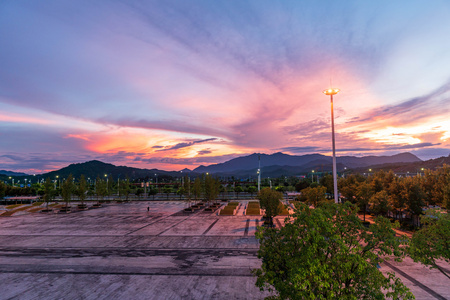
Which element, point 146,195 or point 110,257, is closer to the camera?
point 110,257

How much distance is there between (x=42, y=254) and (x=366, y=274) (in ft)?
96.1

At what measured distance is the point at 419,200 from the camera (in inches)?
1284

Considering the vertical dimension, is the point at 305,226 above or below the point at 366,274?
above

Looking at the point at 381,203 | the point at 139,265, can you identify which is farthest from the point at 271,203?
the point at 139,265

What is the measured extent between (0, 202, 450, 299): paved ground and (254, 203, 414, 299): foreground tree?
7469 mm

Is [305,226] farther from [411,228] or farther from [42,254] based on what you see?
[411,228]

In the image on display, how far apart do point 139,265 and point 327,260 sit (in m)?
17.5

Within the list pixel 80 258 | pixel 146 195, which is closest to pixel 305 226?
pixel 80 258

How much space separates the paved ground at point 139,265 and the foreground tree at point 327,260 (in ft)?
24.5

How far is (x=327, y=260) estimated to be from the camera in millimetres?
9188

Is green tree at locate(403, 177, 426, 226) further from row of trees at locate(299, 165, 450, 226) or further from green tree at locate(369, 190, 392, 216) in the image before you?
green tree at locate(369, 190, 392, 216)

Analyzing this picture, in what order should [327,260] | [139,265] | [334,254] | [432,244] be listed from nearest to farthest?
1. [327,260]
2. [334,254]
3. [432,244]
4. [139,265]

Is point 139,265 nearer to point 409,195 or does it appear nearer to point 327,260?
point 327,260

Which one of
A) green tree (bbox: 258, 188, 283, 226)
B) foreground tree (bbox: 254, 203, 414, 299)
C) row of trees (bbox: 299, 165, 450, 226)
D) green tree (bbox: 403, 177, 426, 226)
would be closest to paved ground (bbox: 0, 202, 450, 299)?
green tree (bbox: 258, 188, 283, 226)
